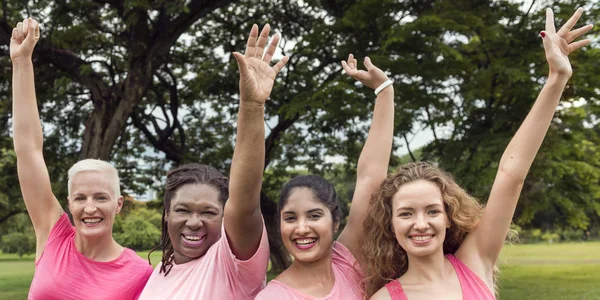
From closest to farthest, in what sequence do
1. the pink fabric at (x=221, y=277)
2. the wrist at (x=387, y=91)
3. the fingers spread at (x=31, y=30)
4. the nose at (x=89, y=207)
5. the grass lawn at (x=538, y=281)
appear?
the pink fabric at (x=221, y=277)
the nose at (x=89, y=207)
the fingers spread at (x=31, y=30)
the wrist at (x=387, y=91)
the grass lawn at (x=538, y=281)

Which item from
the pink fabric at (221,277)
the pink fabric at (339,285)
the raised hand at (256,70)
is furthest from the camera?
the pink fabric at (339,285)

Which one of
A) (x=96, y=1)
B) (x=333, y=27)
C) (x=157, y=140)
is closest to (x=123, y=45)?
(x=96, y=1)

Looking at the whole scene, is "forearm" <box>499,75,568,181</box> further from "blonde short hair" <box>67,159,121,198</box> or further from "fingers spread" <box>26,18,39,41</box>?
"fingers spread" <box>26,18,39,41</box>

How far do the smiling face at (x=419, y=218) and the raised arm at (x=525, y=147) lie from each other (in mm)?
201

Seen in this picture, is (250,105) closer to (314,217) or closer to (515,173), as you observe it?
(314,217)

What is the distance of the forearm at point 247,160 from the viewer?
2139 mm

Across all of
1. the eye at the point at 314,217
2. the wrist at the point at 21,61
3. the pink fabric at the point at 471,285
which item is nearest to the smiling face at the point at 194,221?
the eye at the point at 314,217

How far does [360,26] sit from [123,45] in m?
5.09

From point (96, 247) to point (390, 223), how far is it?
143 centimetres

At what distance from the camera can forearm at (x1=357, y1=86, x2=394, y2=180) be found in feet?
9.82

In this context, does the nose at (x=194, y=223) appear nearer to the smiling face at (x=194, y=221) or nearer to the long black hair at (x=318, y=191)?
the smiling face at (x=194, y=221)

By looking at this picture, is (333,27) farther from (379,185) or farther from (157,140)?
(379,185)

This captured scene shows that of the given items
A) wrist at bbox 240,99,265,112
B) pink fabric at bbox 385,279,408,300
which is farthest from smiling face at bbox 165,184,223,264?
pink fabric at bbox 385,279,408,300

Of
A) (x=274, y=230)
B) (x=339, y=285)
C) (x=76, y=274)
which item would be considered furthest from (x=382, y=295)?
(x=274, y=230)
